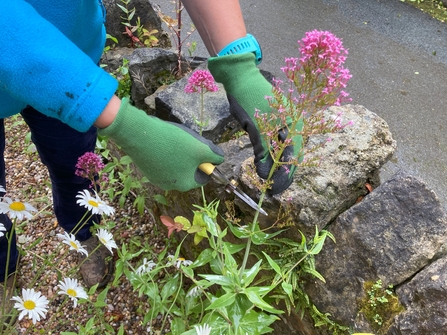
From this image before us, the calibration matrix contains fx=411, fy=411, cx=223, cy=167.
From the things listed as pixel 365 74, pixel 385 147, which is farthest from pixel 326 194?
pixel 365 74

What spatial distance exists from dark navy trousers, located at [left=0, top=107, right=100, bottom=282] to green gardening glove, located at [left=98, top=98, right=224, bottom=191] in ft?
1.40

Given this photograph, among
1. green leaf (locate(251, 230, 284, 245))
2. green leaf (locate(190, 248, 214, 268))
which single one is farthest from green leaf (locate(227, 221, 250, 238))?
green leaf (locate(190, 248, 214, 268))

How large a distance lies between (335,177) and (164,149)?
0.72 meters

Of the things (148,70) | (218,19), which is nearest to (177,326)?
(218,19)

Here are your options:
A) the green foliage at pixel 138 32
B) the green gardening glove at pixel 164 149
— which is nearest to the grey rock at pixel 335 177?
the green gardening glove at pixel 164 149

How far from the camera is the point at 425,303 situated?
137cm

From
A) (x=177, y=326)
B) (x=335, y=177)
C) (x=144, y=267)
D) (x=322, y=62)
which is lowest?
(x=177, y=326)

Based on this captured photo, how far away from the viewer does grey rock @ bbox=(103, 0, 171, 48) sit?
298cm

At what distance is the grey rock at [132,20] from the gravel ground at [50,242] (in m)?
0.99

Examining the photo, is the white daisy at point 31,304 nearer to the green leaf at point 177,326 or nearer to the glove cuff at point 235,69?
the green leaf at point 177,326

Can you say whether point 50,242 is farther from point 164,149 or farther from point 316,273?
point 316,273

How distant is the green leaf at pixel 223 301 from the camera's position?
127cm

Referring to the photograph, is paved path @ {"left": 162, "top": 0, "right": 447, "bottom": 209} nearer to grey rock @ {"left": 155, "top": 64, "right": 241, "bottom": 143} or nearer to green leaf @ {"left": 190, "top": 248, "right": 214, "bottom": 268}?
grey rock @ {"left": 155, "top": 64, "right": 241, "bottom": 143}

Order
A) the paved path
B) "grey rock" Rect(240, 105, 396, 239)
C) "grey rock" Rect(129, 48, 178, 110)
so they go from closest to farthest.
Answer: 1. "grey rock" Rect(240, 105, 396, 239)
2. "grey rock" Rect(129, 48, 178, 110)
3. the paved path
